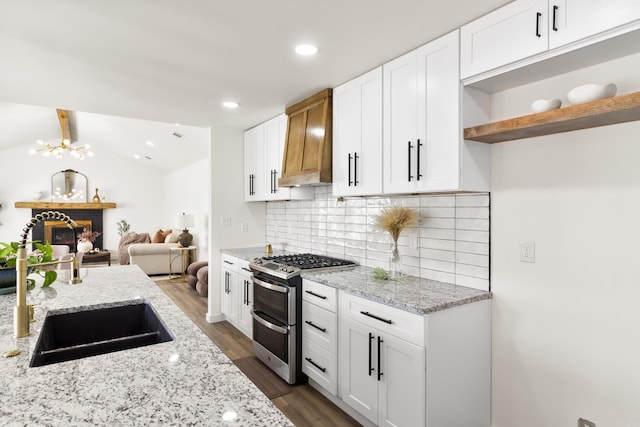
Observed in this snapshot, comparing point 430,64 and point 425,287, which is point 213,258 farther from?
point 430,64

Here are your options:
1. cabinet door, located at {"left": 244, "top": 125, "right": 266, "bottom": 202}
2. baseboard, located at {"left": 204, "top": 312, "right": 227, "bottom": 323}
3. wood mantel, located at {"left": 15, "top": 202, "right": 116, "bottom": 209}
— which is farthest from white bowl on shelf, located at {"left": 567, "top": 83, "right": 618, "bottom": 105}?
wood mantel, located at {"left": 15, "top": 202, "right": 116, "bottom": 209}

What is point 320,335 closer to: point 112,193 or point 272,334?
point 272,334

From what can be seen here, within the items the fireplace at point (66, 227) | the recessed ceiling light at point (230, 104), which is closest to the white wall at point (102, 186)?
the fireplace at point (66, 227)

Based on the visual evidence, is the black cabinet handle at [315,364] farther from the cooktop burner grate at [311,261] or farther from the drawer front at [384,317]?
the cooktop burner grate at [311,261]

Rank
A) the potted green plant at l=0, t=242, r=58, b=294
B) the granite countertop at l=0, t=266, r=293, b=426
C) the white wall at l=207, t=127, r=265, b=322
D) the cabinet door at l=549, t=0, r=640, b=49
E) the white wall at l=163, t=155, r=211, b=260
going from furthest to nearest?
the white wall at l=163, t=155, r=211, b=260
the white wall at l=207, t=127, r=265, b=322
the potted green plant at l=0, t=242, r=58, b=294
the cabinet door at l=549, t=0, r=640, b=49
the granite countertop at l=0, t=266, r=293, b=426

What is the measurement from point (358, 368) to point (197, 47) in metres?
2.20

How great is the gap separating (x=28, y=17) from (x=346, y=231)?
99.3 inches

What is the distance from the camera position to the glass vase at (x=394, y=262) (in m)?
2.55

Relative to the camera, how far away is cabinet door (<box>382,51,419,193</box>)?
228cm

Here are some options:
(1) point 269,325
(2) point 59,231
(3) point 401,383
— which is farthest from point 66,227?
(3) point 401,383

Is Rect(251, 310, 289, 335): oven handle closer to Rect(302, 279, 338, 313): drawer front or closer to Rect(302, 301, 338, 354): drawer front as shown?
Rect(302, 301, 338, 354): drawer front

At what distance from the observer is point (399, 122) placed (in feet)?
7.78

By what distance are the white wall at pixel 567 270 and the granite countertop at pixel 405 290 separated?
25cm

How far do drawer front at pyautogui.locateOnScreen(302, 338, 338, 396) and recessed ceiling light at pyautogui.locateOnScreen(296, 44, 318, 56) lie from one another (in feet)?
6.48
